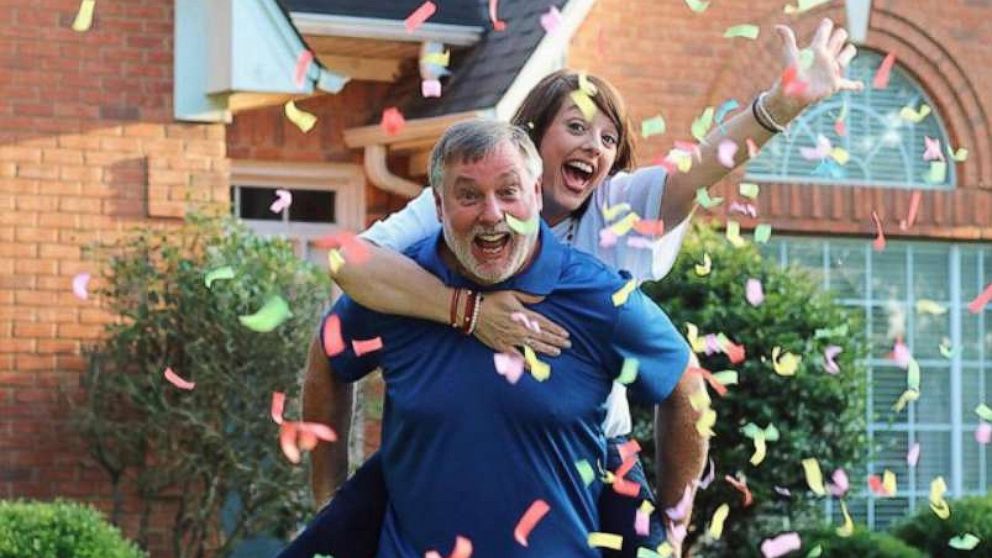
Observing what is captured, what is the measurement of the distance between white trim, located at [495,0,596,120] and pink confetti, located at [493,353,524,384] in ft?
27.1

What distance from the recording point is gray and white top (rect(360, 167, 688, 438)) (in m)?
5.41

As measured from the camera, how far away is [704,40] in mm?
14812

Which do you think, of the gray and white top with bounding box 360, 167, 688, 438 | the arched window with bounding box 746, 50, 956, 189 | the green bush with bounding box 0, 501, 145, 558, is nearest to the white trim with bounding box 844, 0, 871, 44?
the arched window with bounding box 746, 50, 956, 189

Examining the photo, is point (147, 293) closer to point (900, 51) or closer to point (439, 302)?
point (900, 51)

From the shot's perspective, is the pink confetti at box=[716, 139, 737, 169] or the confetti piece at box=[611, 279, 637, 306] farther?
the pink confetti at box=[716, 139, 737, 169]

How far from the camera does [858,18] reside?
15.2 metres

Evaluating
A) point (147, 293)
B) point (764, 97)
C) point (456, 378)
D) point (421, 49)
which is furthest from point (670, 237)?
point (421, 49)

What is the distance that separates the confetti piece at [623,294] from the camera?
5.05 m

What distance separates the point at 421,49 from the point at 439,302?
9284 millimetres

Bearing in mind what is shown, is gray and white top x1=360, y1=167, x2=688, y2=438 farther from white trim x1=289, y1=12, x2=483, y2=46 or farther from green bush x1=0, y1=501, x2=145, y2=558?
white trim x1=289, y1=12, x2=483, y2=46

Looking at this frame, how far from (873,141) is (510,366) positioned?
426 inches

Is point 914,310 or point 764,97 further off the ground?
point 764,97

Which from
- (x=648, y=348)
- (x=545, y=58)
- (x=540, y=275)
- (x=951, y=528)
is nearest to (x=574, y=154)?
(x=540, y=275)

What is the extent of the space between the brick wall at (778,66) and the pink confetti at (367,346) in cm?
913
